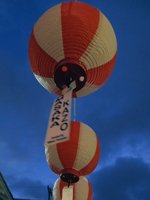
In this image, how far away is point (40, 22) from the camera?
4.76 meters

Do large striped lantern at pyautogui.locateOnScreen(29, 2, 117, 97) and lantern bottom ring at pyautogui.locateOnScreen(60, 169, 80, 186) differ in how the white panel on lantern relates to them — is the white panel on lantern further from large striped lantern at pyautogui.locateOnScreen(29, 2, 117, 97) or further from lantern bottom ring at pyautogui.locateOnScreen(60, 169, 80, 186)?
large striped lantern at pyautogui.locateOnScreen(29, 2, 117, 97)

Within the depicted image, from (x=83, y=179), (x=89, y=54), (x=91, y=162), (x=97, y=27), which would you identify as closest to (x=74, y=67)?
(x=89, y=54)

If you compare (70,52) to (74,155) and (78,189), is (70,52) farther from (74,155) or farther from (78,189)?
(78,189)

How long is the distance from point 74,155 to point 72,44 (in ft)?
5.35

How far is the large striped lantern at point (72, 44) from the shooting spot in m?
4.53

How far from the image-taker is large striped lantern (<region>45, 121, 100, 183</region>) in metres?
5.25

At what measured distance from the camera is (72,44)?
4520mm

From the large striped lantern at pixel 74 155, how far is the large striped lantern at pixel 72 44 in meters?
0.80

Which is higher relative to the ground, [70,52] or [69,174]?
[70,52]

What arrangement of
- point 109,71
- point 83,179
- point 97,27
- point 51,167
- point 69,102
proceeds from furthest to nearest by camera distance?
1. point 83,179
2. point 51,167
3. point 109,71
4. point 97,27
5. point 69,102

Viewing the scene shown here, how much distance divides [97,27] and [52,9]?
657mm

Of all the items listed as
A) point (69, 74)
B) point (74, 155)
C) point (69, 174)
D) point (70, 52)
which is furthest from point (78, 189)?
point (70, 52)

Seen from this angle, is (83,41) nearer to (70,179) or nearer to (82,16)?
(82,16)

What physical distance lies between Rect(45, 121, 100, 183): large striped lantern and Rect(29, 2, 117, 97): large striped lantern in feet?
2.61
